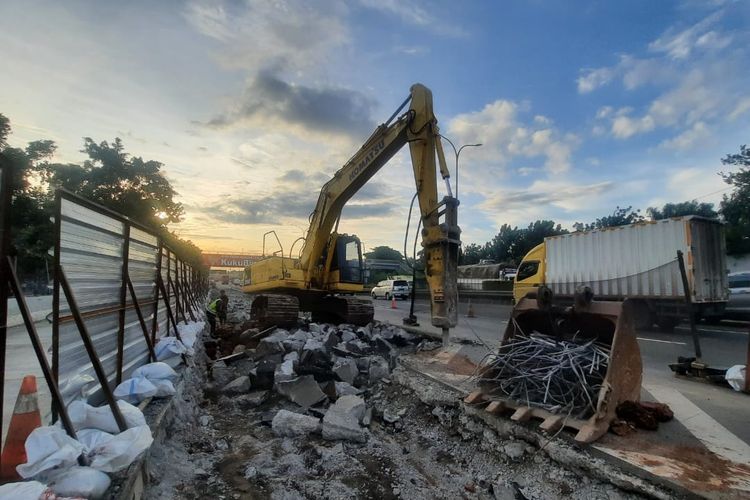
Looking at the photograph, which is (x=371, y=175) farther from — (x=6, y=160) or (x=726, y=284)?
(x=726, y=284)

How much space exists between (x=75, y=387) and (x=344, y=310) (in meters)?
9.10

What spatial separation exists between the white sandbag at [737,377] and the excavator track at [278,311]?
8769 millimetres

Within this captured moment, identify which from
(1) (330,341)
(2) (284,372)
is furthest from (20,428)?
(1) (330,341)

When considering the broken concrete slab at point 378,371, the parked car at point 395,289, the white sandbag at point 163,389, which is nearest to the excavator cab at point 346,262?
the broken concrete slab at point 378,371

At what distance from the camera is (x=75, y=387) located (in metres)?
3.24

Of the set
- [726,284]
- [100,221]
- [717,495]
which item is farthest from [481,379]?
[726,284]

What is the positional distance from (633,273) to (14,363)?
1487 centimetres

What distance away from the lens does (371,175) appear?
1072 centimetres

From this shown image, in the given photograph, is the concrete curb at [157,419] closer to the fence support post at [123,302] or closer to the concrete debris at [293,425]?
the fence support post at [123,302]

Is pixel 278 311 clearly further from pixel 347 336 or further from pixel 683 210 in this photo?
pixel 683 210

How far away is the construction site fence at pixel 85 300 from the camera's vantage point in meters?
2.50

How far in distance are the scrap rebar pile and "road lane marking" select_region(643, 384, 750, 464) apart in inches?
37.5

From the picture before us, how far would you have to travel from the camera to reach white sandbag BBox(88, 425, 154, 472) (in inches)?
99.0

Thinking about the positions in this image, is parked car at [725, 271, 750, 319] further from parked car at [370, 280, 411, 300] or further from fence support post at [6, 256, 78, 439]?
parked car at [370, 280, 411, 300]
